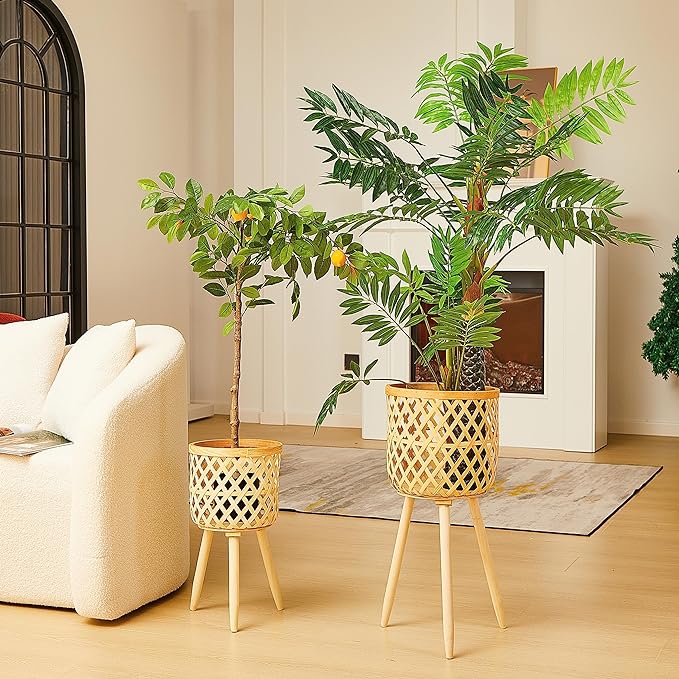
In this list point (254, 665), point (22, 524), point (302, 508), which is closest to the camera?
point (254, 665)

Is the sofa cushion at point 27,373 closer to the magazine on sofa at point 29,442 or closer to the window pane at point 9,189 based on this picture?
the magazine on sofa at point 29,442

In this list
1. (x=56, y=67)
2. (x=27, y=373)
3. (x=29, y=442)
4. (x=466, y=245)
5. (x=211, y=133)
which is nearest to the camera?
(x=466, y=245)

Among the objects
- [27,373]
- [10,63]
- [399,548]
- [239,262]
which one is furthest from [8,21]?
[399,548]

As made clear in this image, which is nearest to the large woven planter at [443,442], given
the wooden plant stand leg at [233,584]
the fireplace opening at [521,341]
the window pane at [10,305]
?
the wooden plant stand leg at [233,584]

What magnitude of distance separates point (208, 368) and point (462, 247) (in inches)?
194

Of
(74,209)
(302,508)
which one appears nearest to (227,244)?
(302,508)

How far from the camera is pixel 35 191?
6168mm

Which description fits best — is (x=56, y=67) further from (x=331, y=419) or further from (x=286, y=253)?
(x=286, y=253)

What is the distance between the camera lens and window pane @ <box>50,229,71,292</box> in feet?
20.7

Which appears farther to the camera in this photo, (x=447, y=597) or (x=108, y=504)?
(x=108, y=504)

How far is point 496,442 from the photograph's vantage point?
2963 mm

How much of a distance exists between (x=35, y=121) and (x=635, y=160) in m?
3.38

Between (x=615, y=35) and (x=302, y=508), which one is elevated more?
(x=615, y=35)

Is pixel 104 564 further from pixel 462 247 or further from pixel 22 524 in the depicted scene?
pixel 462 247
